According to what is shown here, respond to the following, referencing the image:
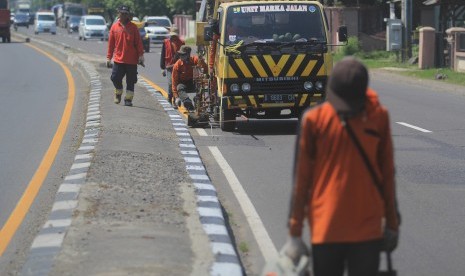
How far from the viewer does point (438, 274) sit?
812 centimetres

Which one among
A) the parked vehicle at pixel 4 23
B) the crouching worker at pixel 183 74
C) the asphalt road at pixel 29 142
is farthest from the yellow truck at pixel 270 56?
the parked vehicle at pixel 4 23

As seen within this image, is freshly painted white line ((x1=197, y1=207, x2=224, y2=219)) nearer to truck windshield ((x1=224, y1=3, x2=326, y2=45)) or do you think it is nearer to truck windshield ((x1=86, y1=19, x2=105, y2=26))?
truck windshield ((x1=224, y1=3, x2=326, y2=45))

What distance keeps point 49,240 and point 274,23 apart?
9.79 m

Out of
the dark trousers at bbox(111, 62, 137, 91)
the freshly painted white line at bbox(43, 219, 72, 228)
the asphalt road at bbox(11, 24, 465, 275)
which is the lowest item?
the asphalt road at bbox(11, 24, 465, 275)

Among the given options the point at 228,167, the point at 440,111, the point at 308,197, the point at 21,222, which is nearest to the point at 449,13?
the point at 440,111

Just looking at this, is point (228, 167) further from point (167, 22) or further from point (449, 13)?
point (167, 22)

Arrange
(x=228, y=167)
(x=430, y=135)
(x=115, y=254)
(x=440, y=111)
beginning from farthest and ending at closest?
(x=440, y=111) → (x=430, y=135) → (x=228, y=167) → (x=115, y=254)

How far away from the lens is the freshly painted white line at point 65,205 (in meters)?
9.70

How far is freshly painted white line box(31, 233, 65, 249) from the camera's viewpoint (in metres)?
8.20

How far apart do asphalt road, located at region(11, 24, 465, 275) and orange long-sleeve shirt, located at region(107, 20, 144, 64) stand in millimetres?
2475

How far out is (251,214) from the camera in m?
10.5

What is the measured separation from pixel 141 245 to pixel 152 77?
2490 centimetres

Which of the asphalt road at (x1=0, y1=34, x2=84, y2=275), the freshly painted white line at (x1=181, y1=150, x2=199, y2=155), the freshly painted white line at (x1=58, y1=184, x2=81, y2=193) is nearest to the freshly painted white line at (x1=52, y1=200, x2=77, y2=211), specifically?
the asphalt road at (x1=0, y1=34, x2=84, y2=275)

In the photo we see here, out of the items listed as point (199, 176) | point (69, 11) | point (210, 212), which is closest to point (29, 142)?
point (199, 176)
